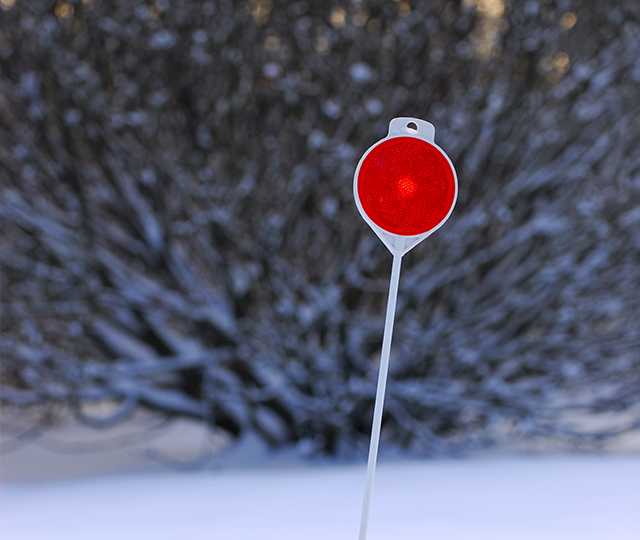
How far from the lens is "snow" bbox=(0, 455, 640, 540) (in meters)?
2.98

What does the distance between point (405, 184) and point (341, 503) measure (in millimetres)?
2026

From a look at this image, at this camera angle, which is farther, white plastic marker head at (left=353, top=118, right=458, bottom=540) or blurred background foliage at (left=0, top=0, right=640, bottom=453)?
blurred background foliage at (left=0, top=0, right=640, bottom=453)

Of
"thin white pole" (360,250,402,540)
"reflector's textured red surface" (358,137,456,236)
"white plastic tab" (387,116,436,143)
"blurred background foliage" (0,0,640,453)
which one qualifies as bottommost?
"thin white pole" (360,250,402,540)

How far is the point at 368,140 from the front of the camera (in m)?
4.44

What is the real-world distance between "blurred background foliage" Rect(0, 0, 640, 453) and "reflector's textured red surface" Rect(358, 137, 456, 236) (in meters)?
2.13

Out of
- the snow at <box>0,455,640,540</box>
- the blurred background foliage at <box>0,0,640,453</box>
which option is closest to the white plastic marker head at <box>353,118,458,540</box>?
the snow at <box>0,455,640,540</box>

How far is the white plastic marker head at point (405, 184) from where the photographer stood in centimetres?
203

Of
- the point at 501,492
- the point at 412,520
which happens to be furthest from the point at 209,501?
the point at 501,492

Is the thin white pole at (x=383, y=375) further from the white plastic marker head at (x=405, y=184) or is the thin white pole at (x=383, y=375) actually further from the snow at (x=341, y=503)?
the snow at (x=341, y=503)

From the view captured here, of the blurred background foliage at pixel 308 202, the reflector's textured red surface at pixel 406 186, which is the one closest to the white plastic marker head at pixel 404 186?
the reflector's textured red surface at pixel 406 186

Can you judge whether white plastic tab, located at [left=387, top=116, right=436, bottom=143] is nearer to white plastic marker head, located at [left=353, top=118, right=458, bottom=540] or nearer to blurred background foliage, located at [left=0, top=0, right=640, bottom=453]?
white plastic marker head, located at [left=353, top=118, right=458, bottom=540]

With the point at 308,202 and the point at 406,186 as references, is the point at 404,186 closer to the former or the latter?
the point at 406,186

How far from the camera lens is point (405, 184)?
6.69 feet

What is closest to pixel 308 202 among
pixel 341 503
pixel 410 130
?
pixel 341 503
